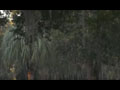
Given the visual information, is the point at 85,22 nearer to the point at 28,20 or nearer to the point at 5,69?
the point at 28,20

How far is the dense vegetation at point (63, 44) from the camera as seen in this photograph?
7.52 m

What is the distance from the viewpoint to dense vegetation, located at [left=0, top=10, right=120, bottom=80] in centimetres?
752

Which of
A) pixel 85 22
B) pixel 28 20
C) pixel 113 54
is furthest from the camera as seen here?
pixel 113 54

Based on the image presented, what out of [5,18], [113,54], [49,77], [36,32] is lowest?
[49,77]

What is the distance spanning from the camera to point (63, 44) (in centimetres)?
1332

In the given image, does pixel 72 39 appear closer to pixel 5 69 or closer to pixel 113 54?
pixel 113 54

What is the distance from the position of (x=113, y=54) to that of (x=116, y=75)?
10.3ft

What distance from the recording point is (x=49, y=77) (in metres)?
13.9
